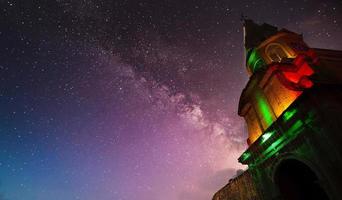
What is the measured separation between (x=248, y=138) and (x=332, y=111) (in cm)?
815

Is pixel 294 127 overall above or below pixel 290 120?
below

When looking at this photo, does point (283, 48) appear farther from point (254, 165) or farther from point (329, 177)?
point (329, 177)

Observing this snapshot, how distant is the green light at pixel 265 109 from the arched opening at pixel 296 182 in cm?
310

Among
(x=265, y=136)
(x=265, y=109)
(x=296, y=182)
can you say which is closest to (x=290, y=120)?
(x=265, y=136)

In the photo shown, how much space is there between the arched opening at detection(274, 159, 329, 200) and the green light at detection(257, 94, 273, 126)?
3103mm

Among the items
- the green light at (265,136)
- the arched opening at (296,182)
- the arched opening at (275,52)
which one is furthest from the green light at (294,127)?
the arched opening at (275,52)

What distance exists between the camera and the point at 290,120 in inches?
471

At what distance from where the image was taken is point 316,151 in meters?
10.7

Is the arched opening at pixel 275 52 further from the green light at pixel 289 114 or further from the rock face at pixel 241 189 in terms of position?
the rock face at pixel 241 189

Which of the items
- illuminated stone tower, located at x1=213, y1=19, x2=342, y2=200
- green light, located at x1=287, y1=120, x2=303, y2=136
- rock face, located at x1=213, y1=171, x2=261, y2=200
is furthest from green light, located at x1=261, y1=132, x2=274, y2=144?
rock face, located at x1=213, y1=171, x2=261, y2=200

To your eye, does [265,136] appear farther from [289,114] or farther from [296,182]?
[296,182]

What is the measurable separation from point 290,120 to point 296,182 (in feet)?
15.8

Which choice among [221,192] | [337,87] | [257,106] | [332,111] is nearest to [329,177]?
[332,111]

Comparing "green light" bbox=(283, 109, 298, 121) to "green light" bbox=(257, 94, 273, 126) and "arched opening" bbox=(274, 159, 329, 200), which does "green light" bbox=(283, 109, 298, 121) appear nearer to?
"arched opening" bbox=(274, 159, 329, 200)
